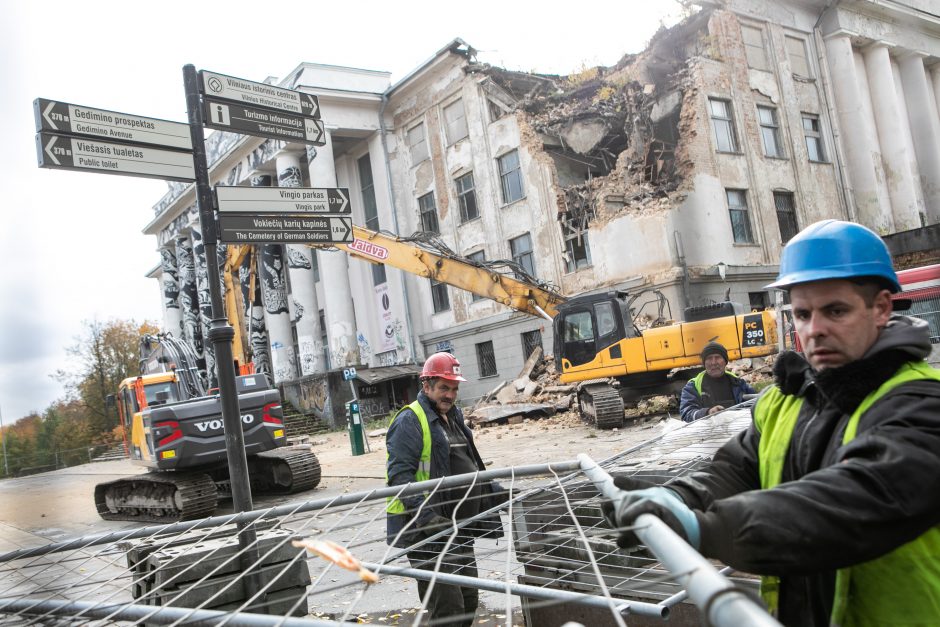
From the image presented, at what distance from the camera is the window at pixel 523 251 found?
2728cm

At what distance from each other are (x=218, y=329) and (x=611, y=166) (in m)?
23.6

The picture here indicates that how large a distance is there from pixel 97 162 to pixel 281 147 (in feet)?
96.2

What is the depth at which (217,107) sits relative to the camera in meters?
4.83

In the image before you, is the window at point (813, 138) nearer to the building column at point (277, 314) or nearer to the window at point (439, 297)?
the window at point (439, 297)

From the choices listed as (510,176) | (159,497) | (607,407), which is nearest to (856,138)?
(510,176)

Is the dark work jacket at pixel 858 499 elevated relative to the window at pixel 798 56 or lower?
lower

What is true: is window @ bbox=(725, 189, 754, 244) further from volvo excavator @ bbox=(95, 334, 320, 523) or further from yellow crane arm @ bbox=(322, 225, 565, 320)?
volvo excavator @ bbox=(95, 334, 320, 523)

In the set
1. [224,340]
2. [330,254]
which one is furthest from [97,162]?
[330,254]

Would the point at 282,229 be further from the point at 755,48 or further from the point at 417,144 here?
the point at 417,144

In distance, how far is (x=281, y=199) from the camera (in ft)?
16.7

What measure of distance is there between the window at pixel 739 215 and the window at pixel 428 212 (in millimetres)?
11905

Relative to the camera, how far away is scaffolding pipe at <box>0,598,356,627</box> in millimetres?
1852

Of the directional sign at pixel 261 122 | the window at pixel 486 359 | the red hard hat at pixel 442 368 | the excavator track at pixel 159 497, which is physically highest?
the directional sign at pixel 261 122

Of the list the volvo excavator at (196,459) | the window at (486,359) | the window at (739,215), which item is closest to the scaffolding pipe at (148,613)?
the volvo excavator at (196,459)
